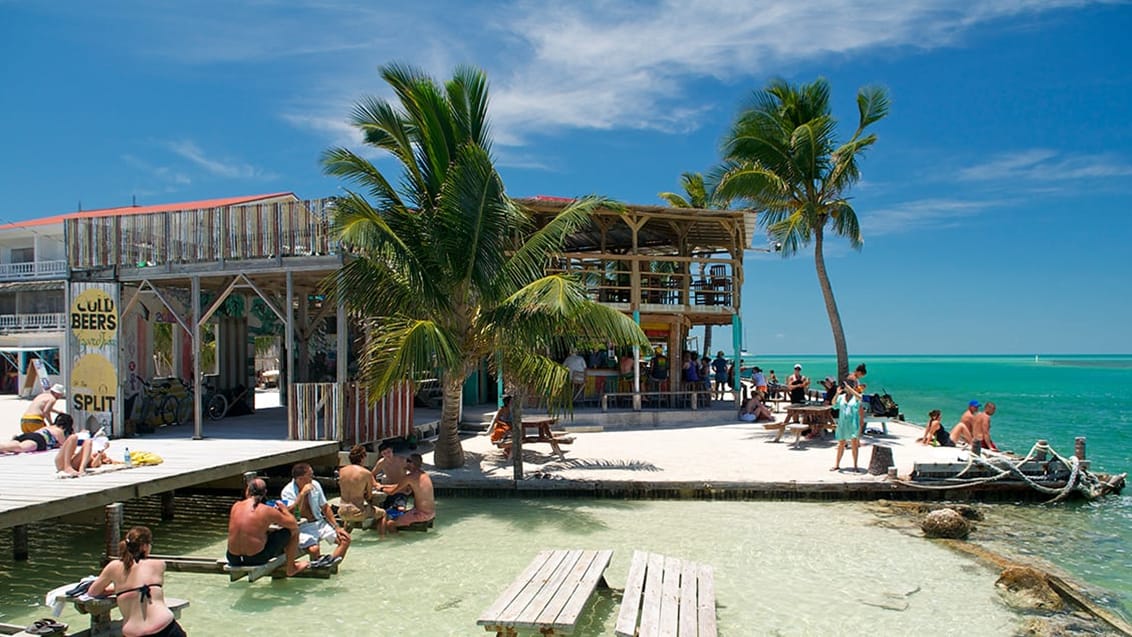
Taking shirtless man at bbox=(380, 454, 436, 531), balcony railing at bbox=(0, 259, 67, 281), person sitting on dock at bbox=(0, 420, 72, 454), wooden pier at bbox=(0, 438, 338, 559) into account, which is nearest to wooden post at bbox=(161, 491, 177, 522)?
wooden pier at bbox=(0, 438, 338, 559)

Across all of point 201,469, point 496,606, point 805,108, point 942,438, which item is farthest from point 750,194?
point 496,606

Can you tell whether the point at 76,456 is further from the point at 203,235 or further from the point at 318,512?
the point at 203,235

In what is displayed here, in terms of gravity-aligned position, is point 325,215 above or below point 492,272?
above

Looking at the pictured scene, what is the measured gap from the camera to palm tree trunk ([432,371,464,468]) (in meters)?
12.9

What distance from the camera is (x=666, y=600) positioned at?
20.3 feet

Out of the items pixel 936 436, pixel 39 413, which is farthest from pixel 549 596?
pixel 936 436

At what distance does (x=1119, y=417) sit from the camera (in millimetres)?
35719

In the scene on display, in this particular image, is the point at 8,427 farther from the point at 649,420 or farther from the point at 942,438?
the point at 942,438

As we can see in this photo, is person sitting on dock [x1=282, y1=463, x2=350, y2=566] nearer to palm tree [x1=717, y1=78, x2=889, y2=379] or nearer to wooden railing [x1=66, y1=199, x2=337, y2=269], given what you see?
wooden railing [x1=66, y1=199, x2=337, y2=269]

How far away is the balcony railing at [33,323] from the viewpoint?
1421 inches

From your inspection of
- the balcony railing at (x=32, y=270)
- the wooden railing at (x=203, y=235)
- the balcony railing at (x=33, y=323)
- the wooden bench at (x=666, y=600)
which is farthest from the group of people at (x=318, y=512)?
the balcony railing at (x=32, y=270)

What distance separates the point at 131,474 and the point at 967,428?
14406 millimetres

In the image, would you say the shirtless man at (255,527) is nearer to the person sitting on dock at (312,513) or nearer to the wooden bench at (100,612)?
the person sitting on dock at (312,513)

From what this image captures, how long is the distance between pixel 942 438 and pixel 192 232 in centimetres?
1547
